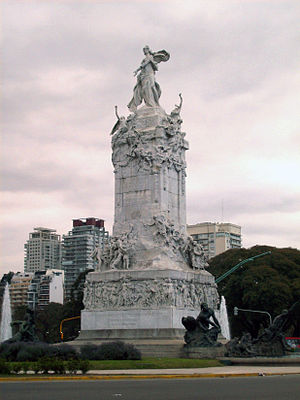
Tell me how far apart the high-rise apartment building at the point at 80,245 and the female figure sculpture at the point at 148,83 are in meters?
105

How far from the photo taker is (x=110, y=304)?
132 ft

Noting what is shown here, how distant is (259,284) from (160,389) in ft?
144

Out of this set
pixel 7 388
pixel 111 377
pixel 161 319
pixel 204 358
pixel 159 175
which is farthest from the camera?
pixel 159 175

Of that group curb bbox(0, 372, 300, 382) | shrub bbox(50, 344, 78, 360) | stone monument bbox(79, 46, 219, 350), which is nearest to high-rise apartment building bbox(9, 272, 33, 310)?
stone monument bbox(79, 46, 219, 350)

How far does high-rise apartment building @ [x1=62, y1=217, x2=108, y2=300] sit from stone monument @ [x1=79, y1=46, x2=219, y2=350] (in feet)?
349

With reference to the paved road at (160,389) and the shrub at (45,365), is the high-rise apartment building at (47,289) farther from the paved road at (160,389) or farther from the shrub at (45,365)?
the paved road at (160,389)

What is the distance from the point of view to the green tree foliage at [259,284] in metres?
62.2

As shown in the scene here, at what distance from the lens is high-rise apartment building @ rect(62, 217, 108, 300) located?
494 feet

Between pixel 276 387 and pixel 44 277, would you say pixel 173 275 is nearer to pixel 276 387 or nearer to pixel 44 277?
pixel 276 387

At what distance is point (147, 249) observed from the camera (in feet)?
133

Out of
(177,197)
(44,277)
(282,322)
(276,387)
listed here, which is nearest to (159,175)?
(177,197)

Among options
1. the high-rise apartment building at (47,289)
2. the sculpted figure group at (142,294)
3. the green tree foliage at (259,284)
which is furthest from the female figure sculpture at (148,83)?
the high-rise apartment building at (47,289)

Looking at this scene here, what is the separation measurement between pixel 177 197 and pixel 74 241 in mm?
113362

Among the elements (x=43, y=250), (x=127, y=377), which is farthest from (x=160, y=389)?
(x=43, y=250)
